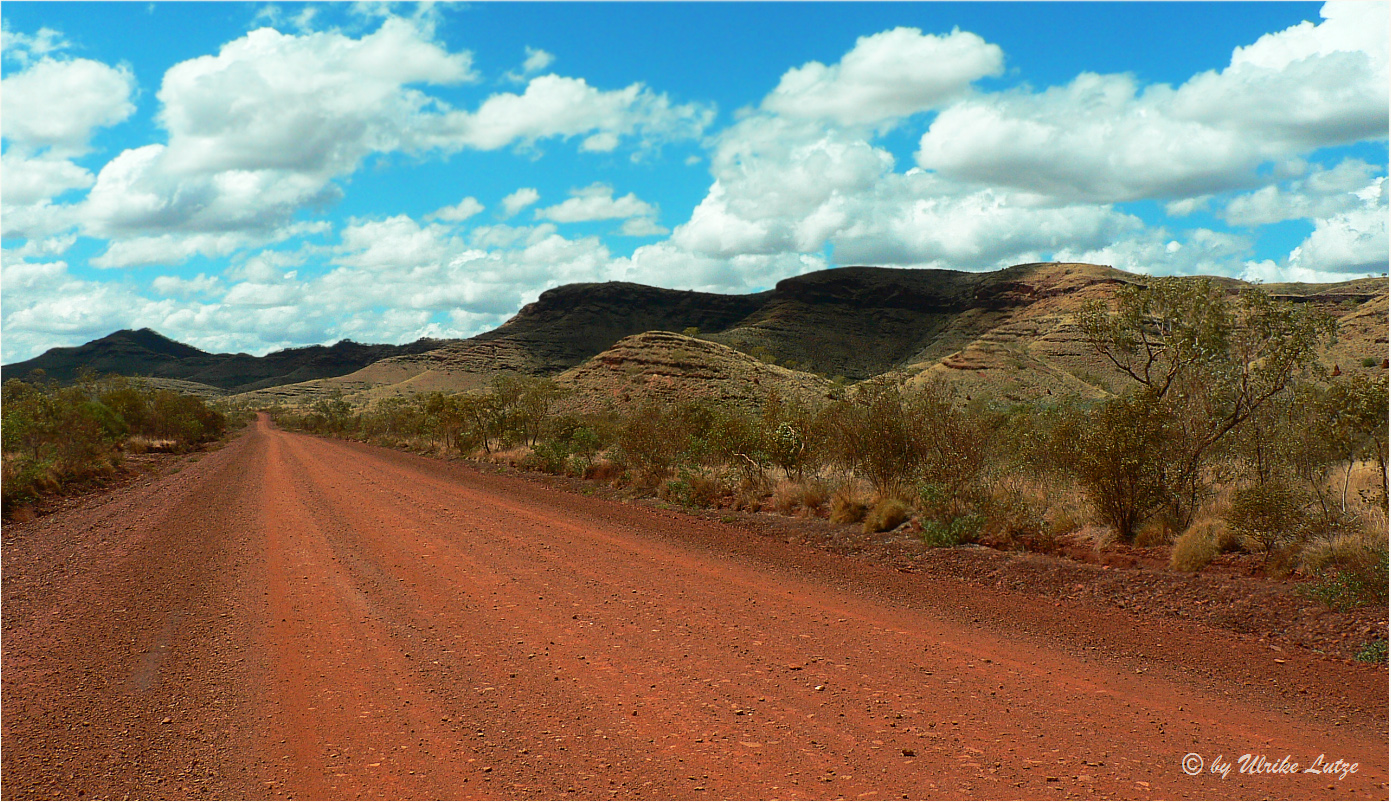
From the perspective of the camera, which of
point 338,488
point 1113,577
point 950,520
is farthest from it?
point 338,488

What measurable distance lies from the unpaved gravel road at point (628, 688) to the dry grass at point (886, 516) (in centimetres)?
226

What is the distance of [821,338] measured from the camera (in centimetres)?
11450

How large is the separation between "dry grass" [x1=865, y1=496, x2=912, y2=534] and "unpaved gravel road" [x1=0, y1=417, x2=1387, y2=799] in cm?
226

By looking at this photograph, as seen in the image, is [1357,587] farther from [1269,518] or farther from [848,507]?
[848,507]

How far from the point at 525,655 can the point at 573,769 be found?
6.39 feet

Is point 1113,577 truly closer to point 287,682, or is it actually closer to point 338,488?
point 287,682

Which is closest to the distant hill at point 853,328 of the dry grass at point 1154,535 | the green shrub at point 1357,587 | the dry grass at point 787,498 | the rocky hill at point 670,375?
the rocky hill at point 670,375

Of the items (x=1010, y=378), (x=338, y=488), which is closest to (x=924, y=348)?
(x=1010, y=378)

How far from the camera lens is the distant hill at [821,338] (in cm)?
6588

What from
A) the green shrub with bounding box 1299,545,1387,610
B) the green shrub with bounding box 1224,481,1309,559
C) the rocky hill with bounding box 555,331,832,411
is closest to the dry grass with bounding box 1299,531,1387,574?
the green shrub with bounding box 1299,545,1387,610

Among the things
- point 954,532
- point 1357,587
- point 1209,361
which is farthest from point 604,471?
point 1357,587

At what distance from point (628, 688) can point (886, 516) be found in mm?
7194

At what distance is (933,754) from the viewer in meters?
4.42

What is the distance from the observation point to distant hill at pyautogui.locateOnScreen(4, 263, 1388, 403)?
65875 millimetres
